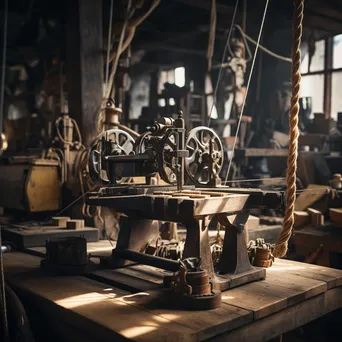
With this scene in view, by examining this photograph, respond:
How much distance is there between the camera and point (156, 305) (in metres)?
2.78

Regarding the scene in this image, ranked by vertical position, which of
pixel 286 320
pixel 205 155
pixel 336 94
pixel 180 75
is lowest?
pixel 286 320

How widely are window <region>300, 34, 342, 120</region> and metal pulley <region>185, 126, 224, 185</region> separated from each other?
8034mm

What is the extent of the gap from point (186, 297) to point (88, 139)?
3.18m

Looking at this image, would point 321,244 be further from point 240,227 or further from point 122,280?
point 122,280

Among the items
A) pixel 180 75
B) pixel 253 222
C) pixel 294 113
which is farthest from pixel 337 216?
pixel 180 75

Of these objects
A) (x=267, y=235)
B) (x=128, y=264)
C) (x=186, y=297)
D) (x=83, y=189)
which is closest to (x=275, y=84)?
(x=267, y=235)

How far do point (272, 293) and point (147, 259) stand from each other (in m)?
0.86

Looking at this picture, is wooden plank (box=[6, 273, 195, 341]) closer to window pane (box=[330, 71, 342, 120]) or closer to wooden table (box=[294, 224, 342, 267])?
wooden table (box=[294, 224, 342, 267])

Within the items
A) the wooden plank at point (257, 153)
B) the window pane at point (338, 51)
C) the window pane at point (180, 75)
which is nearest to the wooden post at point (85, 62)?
the wooden plank at point (257, 153)

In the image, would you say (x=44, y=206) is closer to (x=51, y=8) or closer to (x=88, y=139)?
(x=88, y=139)

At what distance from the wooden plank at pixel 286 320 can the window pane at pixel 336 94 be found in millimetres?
8440

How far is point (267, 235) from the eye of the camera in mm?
5578

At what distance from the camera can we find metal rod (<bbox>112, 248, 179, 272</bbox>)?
3240 mm

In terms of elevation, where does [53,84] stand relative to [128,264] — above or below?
above
